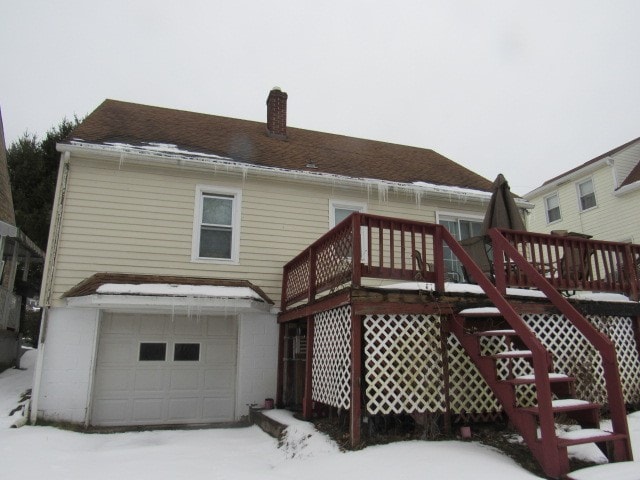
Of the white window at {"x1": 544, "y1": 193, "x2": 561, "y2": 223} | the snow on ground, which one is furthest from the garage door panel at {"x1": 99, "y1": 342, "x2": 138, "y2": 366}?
the white window at {"x1": 544, "y1": 193, "x2": 561, "y2": 223}

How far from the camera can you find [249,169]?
936 centimetres

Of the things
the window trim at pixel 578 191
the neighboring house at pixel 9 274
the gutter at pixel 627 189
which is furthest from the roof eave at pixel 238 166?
the window trim at pixel 578 191

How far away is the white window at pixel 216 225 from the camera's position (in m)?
9.07

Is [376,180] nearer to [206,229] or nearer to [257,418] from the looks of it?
[206,229]

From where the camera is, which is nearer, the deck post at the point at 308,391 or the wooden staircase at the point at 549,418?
the wooden staircase at the point at 549,418

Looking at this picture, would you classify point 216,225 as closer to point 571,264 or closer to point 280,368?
point 280,368

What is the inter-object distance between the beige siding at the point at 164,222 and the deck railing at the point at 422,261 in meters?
1.37

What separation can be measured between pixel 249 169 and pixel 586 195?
14.5 meters

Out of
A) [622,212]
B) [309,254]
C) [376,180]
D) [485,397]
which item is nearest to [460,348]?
[485,397]

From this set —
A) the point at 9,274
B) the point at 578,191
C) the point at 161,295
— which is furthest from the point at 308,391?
the point at 578,191

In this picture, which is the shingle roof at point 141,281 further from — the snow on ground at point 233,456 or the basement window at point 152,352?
the snow on ground at point 233,456

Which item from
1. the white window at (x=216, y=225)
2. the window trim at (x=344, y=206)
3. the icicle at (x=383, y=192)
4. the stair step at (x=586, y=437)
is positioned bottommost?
the stair step at (x=586, y=437)

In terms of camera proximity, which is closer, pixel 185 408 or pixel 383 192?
pixel 185 408

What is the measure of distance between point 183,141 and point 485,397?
8201 millimetres
